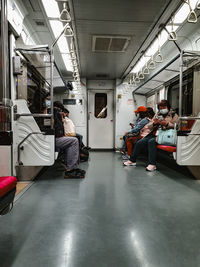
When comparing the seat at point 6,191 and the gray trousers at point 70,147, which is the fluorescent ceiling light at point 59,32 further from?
the seat at point 6,191

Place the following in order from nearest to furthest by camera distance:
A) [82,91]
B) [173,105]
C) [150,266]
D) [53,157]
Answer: [150,266]
[53,157]
[173,105]
[82,91]

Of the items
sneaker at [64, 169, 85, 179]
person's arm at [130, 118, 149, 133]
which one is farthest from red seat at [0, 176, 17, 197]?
person's arm at [130, 118, 149, 133]

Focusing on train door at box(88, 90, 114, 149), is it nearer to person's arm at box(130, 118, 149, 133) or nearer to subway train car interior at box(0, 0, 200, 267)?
subway train car interior at box(0, 0, 200, 267)

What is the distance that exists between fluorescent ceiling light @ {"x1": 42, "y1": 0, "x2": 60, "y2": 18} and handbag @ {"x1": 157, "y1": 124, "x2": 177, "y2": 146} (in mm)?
3056

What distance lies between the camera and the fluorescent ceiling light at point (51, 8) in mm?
2890

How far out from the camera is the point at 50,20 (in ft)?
11.2

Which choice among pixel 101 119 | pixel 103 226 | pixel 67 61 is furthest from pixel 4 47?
pixel 101 119

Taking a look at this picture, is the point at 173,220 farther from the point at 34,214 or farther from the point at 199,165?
the point at 199,165

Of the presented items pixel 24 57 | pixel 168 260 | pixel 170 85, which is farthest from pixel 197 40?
pixel 168 260

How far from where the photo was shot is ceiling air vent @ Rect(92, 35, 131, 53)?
402cm

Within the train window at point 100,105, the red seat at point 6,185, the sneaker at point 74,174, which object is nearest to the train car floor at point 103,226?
the sneaker at point 74,174

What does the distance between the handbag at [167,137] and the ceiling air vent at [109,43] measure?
2234 millimetres

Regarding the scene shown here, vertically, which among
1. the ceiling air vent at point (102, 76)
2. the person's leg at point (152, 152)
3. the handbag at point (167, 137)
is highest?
the ceiling air vent at point (102, 76)

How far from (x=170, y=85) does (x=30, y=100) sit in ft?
12.9
